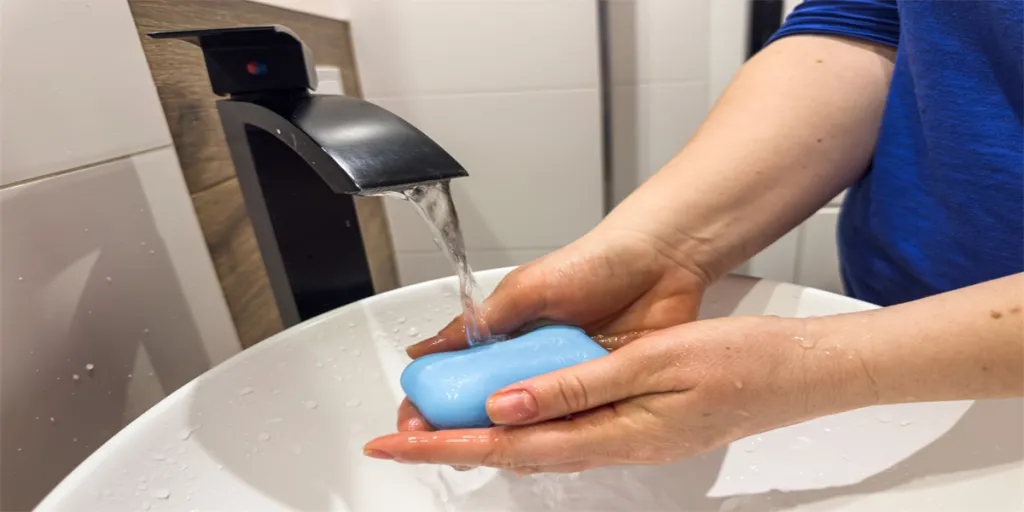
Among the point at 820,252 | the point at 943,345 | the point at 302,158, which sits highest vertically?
the point at 302,158

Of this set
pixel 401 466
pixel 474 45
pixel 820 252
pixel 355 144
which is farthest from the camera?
pixel 820 252

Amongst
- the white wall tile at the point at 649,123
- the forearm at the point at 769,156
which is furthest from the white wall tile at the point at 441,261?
the forearm at the point at 769,156

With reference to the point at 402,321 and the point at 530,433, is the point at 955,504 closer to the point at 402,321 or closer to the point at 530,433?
the point at 530,433

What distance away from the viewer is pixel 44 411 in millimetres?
306

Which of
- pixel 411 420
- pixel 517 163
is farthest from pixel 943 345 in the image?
pixel 517 163

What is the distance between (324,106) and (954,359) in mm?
330

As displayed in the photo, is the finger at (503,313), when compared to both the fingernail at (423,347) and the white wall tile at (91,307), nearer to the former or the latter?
the fingernail at (423,347)

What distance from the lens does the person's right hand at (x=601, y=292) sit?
408 mm

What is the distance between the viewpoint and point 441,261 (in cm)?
92

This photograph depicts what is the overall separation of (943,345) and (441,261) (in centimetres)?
71

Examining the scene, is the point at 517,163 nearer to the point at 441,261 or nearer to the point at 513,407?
the point at 441,261

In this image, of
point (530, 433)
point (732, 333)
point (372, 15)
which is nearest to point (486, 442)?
point (530, 433)

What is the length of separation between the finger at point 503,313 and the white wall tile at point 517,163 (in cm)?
45

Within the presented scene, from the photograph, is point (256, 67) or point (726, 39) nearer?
point (256, 67)
